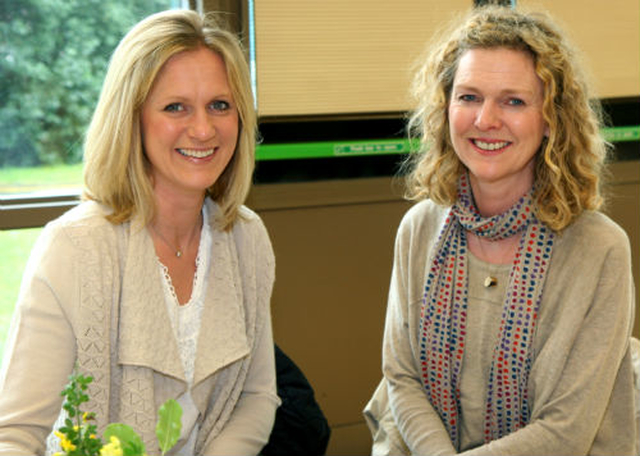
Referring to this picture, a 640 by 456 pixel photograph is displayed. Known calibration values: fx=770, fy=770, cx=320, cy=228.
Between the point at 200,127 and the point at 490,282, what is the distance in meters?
0.85

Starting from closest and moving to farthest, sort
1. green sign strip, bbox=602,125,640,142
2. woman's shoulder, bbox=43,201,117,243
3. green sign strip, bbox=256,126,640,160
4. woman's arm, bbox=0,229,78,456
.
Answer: woman's arm, bbox=0,229,78,456, woman's shoulder, bbox=43,201,117,243, green sign strip, bbox=256,126,640,160, green sign strip, bbox=602,125,640,142

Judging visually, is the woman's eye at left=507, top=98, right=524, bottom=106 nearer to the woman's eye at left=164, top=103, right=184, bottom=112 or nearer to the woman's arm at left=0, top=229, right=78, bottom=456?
the woman's eye at left=164, top=103, right=184, bottom=112

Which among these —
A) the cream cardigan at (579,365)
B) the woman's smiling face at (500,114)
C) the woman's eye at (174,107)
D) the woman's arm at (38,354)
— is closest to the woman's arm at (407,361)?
the cream cardigan at (579,365)

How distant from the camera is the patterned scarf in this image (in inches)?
75.8

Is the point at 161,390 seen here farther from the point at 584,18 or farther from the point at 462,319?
the point at 584,18

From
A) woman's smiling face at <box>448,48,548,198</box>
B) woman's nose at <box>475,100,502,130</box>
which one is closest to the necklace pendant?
woman's smiling face at <box>448,48,548,198</box>

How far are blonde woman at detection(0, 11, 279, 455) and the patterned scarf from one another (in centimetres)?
45

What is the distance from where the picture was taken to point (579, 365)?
1868mm

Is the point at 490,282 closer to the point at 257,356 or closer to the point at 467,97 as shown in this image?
the point at 467,97

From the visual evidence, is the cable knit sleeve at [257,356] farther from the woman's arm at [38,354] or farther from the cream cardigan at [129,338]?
the woman's arm at [38,354]

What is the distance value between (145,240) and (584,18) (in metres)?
2.57

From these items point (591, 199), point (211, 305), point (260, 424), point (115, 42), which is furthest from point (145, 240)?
point (115, 42)

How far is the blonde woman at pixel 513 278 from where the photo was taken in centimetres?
188

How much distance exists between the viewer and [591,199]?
1986mm
